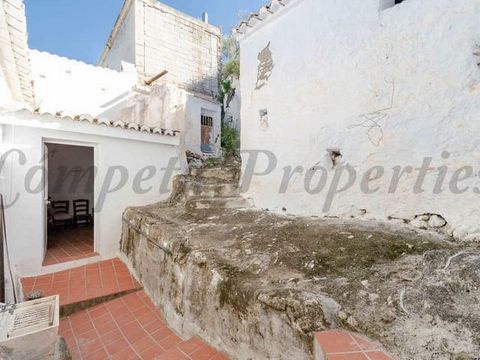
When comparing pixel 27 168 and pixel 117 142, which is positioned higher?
pixel 117 142

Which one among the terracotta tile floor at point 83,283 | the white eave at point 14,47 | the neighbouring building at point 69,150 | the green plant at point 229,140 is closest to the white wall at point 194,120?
the neighbouring building at point 69,150

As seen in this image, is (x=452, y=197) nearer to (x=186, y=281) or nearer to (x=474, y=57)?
(x=474, y=57)

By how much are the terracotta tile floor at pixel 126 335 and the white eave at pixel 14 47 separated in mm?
3925

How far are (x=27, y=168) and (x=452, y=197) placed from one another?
6.58m

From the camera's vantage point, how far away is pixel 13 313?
263 centimetres

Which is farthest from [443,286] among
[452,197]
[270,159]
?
[270,159]

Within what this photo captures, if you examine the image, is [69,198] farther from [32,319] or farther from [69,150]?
[32,319]

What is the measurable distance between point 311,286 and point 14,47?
462 cm

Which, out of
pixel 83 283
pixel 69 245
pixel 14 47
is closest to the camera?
pixel 14 47

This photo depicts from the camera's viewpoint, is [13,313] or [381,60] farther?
[381,60]

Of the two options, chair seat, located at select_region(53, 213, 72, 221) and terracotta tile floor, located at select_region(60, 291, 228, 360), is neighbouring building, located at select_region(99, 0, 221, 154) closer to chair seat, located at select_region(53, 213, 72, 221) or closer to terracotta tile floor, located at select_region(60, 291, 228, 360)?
chair seat, located at select_region(53, 213, 72, 221)

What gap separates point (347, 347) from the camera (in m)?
1.51

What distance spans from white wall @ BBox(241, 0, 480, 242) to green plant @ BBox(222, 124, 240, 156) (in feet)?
21.0

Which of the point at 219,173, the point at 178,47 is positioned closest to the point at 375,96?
the point at 219,173
